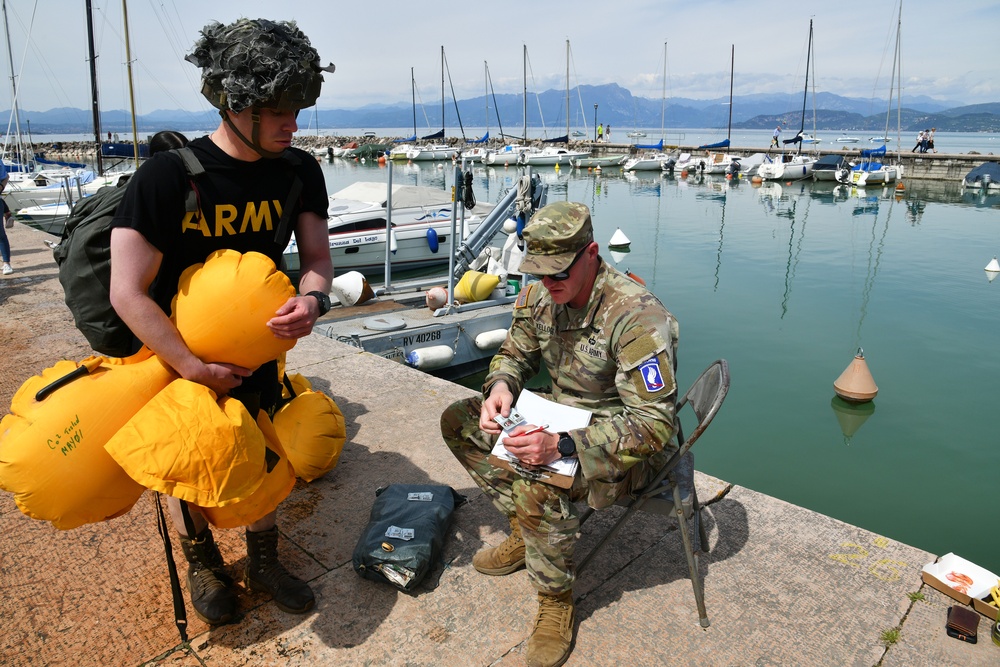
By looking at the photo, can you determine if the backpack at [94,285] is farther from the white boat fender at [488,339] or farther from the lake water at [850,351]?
the white boat fender at [488,339]

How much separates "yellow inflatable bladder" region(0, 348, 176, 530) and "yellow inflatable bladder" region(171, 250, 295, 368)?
0.78ft

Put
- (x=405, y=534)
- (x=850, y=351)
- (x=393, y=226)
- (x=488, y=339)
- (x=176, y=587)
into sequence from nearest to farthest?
(x=176, y=587)
(x=405, y=534)
(x=488, y=339)
(x=850, y=351)
(x=393, y=226)

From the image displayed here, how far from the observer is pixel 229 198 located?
86.3 inches

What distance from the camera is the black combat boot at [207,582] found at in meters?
2.53

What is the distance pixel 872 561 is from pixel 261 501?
8.82 ft

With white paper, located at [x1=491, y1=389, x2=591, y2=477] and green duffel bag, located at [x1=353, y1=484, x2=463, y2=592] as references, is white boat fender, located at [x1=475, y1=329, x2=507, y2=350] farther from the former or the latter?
white paper, located at [x1=491, y1=389, x2=591, y2=477]

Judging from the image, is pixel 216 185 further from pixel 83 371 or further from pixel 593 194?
pixel 593 194

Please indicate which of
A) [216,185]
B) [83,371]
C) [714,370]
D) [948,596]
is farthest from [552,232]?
[948,596]

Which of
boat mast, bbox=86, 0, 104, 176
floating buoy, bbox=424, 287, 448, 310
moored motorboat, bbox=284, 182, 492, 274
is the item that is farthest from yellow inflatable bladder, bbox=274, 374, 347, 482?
boat mast, bbox=86, 0, 104, 176

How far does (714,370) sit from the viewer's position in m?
2.67

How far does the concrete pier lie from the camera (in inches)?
95.5

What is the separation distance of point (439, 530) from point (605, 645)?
0.93 metres

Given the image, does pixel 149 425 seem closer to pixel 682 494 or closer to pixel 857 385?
pixel 682 494

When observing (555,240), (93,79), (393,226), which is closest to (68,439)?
(555,240)
